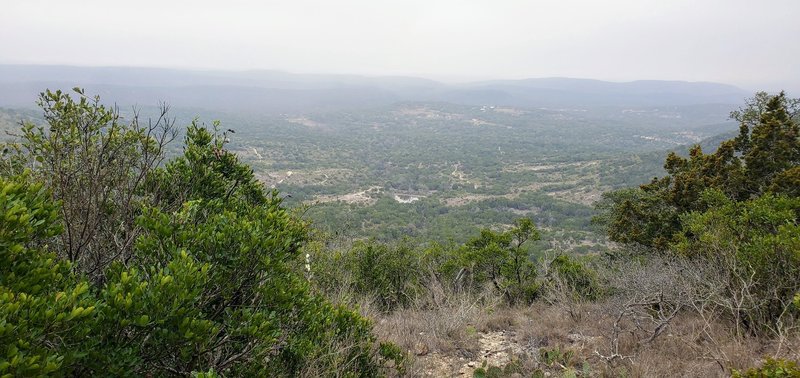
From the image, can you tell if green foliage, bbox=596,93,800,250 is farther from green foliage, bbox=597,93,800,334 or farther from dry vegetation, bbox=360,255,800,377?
dry vegetation, bbox=360,255,800,377

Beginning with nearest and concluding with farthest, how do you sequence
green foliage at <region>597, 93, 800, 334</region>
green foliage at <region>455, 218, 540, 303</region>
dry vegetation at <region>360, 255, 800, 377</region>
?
dry vegetation at <region>360, 255, 800, 377</region> → green foliage at <region>597, 93, 800, 334</region> → green foliage at <region>455, 218, 540, 303</region>

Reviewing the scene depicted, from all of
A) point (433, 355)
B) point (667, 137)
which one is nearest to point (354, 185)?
point (433, 355)

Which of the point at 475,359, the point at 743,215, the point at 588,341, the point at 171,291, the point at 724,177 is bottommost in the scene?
the point at 475,359

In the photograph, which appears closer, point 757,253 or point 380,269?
point 757,253

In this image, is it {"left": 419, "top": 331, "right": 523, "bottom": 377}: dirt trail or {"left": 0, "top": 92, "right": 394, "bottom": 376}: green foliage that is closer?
{"left": 0, "top": 92, "right": 394, "bottom": 376}: green foliage

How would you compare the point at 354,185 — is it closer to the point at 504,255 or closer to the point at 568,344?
the point at 504,255

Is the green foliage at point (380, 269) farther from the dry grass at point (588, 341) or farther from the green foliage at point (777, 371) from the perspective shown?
the green foliage at point (777, 371)

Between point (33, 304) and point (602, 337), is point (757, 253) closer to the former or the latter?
point (602, 337)

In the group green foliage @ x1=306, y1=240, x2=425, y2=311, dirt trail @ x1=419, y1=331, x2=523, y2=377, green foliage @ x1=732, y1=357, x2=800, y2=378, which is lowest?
green foliage @ x1=306, y1=240, x2=425, y2=311

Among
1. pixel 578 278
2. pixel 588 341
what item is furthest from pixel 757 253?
pixel 578 278

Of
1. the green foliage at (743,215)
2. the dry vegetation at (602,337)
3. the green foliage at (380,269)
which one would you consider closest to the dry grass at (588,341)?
the dry vegetation at (602,337)

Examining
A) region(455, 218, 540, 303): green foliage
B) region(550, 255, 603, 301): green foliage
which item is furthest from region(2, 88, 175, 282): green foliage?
region(550, 255, 603, 301): green foliage

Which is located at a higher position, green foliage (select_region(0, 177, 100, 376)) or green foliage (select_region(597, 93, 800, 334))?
green foliage (select_region(0, 177, 100, 376))

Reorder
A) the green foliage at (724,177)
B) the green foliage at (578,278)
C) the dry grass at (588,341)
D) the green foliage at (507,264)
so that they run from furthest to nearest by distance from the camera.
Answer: the green foliage at (507,264)
the green foliage at (578,278)
the green foliage at (724,177)
the dry grass at (588,341)
